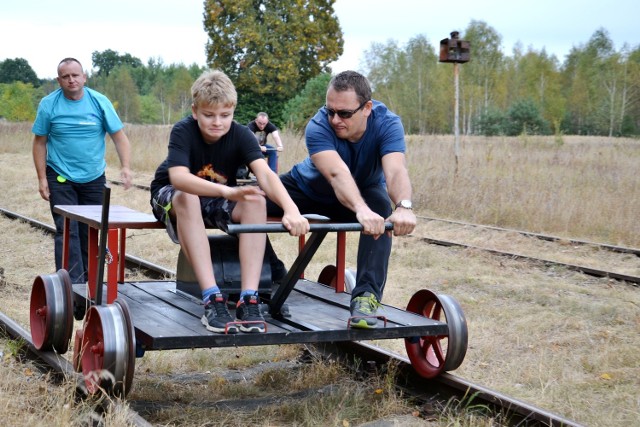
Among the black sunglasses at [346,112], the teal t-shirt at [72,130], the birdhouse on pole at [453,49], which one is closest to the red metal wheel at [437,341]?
the black sunglasses at [346,112]

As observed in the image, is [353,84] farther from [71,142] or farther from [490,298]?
[490,298]

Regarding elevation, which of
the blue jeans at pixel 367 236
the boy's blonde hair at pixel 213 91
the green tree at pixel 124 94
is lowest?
the blue jeans at pixel 367 236

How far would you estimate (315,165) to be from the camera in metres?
4.68

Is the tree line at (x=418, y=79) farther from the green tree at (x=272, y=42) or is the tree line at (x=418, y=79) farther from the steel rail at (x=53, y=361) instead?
the steel rail at (x=53, y=361)

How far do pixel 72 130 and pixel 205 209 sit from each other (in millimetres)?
2619

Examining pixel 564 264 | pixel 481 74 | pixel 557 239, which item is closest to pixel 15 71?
pixel 481 74

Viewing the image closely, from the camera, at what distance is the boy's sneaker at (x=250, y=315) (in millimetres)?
3941

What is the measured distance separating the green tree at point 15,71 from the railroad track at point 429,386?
109 meters

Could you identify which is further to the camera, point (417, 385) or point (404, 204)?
point (417, 385)

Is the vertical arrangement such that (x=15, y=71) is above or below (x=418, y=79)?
above

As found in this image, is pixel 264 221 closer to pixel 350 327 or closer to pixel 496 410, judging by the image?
pixel 350 327

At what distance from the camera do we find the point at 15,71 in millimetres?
108125

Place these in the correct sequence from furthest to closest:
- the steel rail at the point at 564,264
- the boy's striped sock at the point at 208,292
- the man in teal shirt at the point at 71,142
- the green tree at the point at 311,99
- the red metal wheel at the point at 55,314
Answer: the green tree at the point at 311,99 → the steel rail at the point at 564,264 → the man in teal shirt at the point at 71,142 → the red metal wheel at the point at 55,314 → the boy's striped sock at the point at 208,292

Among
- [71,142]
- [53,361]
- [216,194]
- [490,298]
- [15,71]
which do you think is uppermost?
[15,71]
